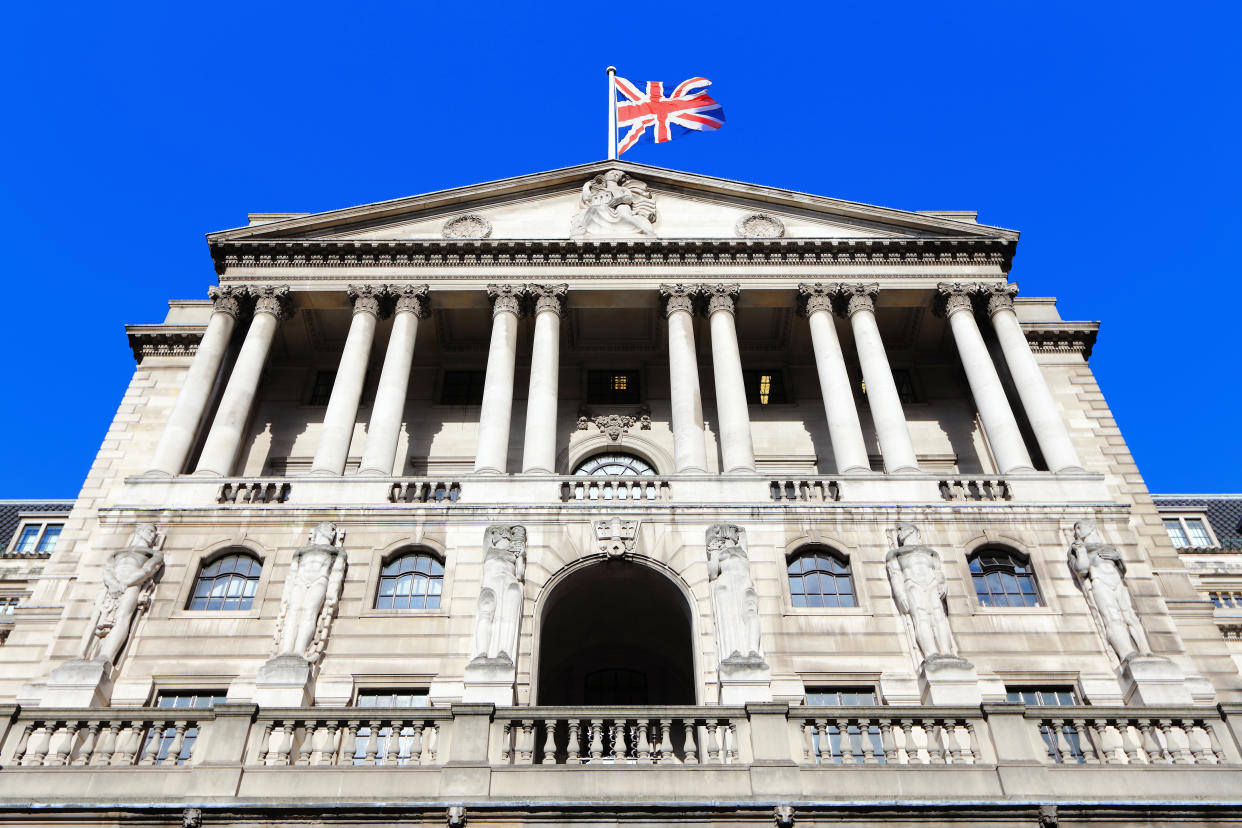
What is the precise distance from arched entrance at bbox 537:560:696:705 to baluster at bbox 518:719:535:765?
7.58 meters

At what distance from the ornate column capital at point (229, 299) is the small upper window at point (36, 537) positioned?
24890mm

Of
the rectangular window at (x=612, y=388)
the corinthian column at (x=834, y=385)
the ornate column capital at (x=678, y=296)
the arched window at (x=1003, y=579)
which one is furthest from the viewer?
→ the rectangular window at (x=612, y=388)

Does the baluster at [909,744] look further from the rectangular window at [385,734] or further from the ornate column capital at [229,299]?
the ornate column capital at [229,299]

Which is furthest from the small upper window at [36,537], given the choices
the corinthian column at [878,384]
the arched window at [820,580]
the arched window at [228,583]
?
the arched window at [820,580]

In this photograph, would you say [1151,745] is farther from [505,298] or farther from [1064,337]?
[505,298]

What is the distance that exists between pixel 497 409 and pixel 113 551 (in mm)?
12282

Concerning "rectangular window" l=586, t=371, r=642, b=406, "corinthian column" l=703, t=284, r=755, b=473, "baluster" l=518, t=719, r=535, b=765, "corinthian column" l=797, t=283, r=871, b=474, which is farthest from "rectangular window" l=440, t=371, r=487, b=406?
"baluster" l=518, t=719, r=535, b=765

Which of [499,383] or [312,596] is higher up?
[499,383]

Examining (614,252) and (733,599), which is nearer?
(733,599)

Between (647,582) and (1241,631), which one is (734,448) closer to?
(647,582)

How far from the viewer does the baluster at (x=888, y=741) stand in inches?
832

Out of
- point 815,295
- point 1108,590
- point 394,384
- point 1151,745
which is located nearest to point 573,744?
point 1151,745

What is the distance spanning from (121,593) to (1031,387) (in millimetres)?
29131

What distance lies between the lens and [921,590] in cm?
2753
